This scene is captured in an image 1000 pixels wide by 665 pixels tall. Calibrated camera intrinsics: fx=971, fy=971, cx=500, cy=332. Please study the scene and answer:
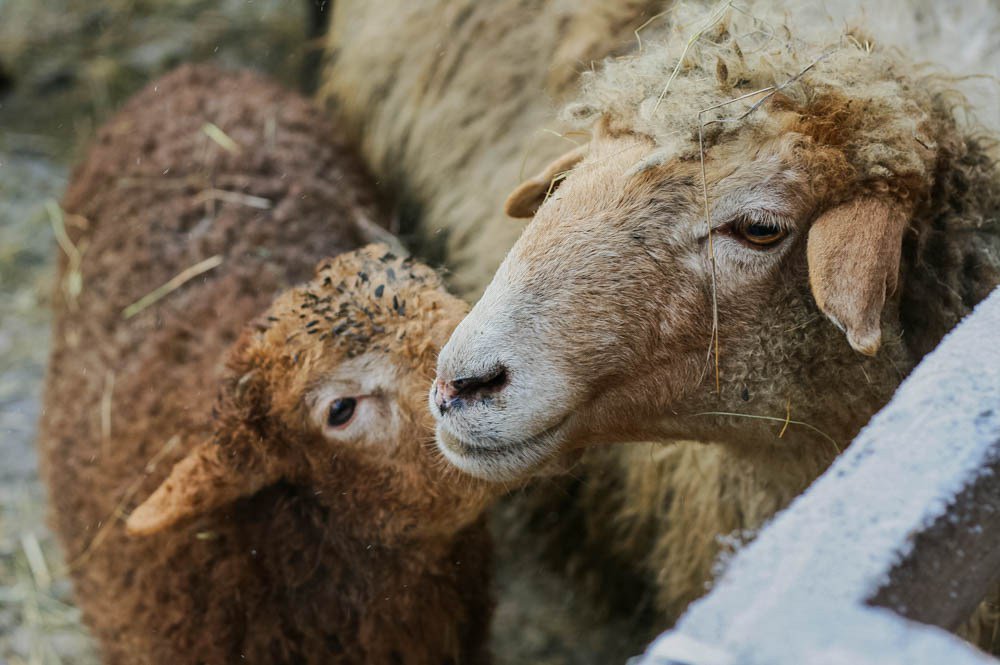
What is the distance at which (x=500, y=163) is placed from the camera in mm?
4273

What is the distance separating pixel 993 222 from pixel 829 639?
5.65 ft

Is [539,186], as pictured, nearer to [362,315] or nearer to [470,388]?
[362,315]

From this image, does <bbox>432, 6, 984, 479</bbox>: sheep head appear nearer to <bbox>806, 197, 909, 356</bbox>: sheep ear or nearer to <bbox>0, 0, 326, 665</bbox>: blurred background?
<bbox>806, 197, 909, 356</bbox>: sheep ear

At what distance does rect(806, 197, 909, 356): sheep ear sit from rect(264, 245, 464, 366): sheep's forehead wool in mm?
1202

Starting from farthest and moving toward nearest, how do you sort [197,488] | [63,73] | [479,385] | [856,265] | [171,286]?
[63,73], [171,286], [197,488], [479,385], [856,265]

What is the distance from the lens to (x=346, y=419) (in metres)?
2.93

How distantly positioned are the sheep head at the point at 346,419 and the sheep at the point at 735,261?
Answer: 0.47m

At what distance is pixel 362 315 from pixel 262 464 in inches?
21.1

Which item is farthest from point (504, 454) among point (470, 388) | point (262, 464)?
point (262, 464)

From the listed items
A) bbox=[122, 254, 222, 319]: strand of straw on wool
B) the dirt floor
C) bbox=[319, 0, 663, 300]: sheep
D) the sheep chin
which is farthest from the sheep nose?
the dirt floor

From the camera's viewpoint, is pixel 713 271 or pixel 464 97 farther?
pixel 464 97

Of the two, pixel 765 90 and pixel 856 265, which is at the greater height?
pixel 765 90

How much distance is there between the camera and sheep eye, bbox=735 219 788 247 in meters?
2.26

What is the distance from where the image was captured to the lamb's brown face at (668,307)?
2.22 metres
